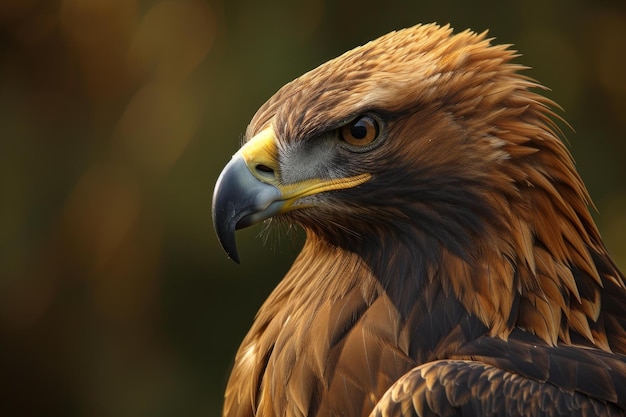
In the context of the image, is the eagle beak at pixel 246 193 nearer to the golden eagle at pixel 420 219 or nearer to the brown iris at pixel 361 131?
the golden eagle at pixel 420 219

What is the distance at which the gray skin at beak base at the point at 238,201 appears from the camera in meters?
2.59

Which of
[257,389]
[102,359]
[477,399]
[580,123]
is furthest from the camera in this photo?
[102,359]

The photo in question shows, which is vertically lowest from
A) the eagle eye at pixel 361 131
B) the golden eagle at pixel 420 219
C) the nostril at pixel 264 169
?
the golden eagle at pixel 420 219

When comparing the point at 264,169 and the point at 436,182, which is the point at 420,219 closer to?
the point at 436,182

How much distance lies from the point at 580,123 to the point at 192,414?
9.68 feet

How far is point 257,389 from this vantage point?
2.87 meters

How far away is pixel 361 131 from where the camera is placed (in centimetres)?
265

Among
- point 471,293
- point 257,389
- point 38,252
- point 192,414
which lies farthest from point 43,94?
point 471,293

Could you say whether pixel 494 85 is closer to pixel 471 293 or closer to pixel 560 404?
pixel 471 293

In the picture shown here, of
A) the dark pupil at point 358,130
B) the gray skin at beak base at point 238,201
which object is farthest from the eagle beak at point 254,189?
the dark pupil at point 358,130

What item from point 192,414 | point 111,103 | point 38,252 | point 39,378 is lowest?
point 192,414

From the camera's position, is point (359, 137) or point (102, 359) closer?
point (359, 137)

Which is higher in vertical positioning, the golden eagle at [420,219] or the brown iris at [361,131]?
the brown iris at [361,131]

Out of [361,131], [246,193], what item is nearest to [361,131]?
[361,131]
